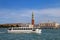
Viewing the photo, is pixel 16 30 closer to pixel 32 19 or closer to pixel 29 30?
pixel 29 30

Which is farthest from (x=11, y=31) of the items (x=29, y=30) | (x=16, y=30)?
(x=29, y=30)

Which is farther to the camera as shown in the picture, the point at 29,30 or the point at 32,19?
the point at 32,19

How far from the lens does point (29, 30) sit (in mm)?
107438

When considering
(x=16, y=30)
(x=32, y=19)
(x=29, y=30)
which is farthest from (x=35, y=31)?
(x=32, y=19)

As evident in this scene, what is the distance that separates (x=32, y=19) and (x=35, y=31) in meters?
41.0

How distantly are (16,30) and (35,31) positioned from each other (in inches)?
431

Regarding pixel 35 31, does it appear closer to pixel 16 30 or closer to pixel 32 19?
pixel 16 30

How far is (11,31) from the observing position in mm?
111062

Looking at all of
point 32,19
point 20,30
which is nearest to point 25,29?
point 20,30

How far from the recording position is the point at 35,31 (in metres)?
106

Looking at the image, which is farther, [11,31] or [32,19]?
[32,19]

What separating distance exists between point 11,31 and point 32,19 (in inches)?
1484

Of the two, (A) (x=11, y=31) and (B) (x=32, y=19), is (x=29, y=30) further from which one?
(B) (x=32, y=19)

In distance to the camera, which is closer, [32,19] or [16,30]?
[16,30]
